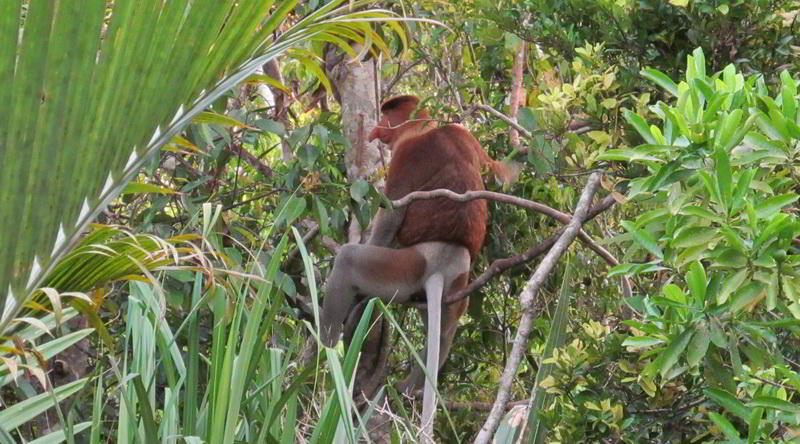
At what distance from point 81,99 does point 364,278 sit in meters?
3.13

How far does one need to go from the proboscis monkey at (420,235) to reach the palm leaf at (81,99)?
254cm

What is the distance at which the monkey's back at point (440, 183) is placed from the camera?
15.0 feet

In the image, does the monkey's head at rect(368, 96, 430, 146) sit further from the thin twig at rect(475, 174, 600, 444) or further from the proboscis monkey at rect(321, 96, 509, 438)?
the thin twig at rect(475, 174, 600, 444)

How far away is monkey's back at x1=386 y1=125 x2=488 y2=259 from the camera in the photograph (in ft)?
15.0

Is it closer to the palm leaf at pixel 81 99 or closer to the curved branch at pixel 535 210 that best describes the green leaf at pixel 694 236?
the palm leaf at pixel 81 99

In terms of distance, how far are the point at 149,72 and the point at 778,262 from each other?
108cm

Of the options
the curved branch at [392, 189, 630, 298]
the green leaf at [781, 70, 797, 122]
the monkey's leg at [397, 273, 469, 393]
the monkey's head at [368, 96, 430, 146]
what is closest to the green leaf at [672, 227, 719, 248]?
the green leaf at [781, 70, 797, 122]

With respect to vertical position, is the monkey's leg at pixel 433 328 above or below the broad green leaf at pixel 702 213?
below

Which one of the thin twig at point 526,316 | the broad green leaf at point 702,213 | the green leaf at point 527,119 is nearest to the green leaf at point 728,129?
the broad green leaf at point 702,213

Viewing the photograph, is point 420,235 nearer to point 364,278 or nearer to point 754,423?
point 364,278

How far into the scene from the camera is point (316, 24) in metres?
1.78

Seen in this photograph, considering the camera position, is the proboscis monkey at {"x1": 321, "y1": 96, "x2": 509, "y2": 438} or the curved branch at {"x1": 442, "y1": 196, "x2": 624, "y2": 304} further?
the proboscis monkey at {"x1": 321, "y1": 96, "x2": 509, "y2": 438}

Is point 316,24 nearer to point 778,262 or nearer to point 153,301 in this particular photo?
point 153,301

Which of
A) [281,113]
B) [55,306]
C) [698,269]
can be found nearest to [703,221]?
[698,269]
